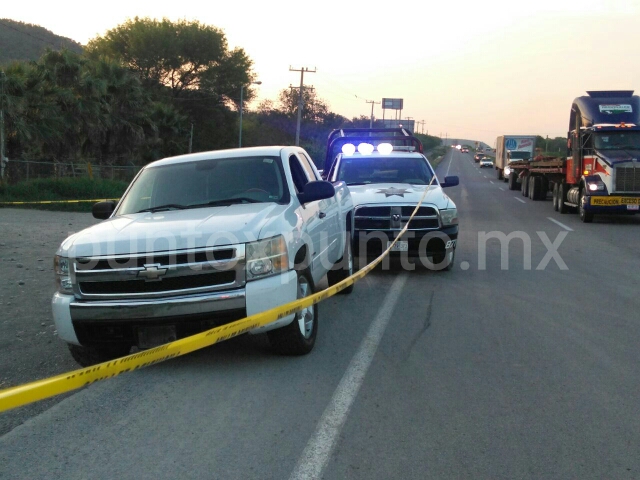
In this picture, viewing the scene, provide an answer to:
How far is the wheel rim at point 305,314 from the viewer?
5940 millimetres

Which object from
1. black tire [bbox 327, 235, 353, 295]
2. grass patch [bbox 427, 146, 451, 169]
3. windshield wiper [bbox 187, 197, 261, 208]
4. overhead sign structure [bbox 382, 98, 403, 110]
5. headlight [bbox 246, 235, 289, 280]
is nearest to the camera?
headlight [bbox 246, 235, 289, 280]

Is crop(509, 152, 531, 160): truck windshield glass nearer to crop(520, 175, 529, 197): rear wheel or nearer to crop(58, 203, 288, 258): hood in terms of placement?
crop(520, 175, 529, 197): rear wheel

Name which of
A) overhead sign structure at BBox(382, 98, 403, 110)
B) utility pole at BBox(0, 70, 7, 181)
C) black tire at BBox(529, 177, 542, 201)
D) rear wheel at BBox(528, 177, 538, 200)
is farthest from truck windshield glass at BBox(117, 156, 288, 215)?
overhead sign structure at BBox(382, 98, 403, 110)

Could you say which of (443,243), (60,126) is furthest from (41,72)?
(443,243)

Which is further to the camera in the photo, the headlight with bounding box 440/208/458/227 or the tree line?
the tree line

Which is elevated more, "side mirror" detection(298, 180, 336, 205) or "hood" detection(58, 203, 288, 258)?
"side mirror" detection(298, 180, 336, 205)

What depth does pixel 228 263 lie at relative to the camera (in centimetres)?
540

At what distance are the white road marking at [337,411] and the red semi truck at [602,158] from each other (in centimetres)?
1384

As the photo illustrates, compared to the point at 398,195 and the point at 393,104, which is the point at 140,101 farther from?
the point at 393,104

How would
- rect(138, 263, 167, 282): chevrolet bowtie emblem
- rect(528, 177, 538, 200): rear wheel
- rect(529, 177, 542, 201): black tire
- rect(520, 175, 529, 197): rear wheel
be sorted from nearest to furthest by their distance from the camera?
rect(138, 263, 167, 282): chevrolet bowtie emblem
rect(529, 177, 542, 201): black tire
rect(528, 177, 538, 200): rear wheel
rect(520, 175, 529, 197): rear wheel

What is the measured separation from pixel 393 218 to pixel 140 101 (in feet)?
89.6

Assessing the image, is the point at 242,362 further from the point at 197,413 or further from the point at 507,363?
the point at 507,363

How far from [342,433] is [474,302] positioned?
4.48m

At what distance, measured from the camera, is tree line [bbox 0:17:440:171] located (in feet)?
92.0
